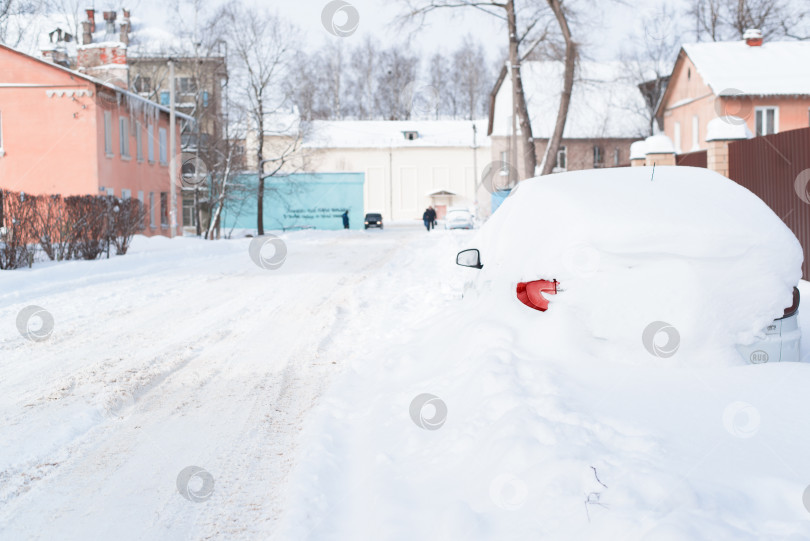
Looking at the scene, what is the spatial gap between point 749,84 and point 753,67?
5.25 ft

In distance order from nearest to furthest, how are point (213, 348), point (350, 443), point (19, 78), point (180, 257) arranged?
point (350, 443) < point (213, 348) < point (180, 257) < point (19, 78)

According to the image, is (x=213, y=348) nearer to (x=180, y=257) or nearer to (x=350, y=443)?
(x=350, y=443)

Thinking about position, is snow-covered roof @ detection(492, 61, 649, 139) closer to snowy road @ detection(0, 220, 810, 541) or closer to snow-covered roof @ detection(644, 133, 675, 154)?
snow-covered roof @ detection(644, 133, 675, 154)

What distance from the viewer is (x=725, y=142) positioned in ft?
52.9

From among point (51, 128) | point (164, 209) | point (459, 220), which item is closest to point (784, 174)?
point (51, 128)

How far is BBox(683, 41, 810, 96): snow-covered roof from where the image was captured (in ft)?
118

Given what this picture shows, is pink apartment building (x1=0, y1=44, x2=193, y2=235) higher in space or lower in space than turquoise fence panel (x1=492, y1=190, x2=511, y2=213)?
higher

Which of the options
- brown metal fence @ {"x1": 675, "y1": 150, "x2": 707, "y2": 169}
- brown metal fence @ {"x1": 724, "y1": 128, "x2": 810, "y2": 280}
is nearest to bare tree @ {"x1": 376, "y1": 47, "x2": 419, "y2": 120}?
brown metal fence @ {"x1": 675, "y1": 150, "x2": 707, "y2": 169}

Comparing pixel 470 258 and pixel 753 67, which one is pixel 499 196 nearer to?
pixel 753 67

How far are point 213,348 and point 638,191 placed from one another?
14.9 ft

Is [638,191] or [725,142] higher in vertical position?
[725,142]

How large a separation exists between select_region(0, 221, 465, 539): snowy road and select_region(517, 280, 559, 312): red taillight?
1797mm

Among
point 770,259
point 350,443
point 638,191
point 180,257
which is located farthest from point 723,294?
point 180,257

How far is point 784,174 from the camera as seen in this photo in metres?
13.4
